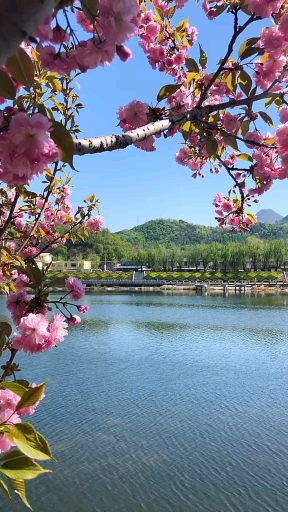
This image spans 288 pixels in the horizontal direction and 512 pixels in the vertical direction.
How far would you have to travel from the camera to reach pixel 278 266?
67.4 m

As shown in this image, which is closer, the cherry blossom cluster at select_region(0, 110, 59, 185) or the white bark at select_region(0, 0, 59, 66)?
the white bark at select_region(0, 0, 59, 66)

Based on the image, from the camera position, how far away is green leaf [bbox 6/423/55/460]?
94cm

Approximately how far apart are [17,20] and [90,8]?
300mm

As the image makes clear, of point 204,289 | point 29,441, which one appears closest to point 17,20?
point 29,441

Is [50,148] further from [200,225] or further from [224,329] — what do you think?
[200,225]

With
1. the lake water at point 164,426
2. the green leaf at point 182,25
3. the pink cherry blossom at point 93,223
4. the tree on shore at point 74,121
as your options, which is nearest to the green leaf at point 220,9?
the tree on shore at point 74,121

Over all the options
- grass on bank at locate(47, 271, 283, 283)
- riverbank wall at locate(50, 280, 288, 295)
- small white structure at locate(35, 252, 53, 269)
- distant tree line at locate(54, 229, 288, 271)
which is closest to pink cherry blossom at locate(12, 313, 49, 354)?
small white structure at locate(35, 252, 53, 269)

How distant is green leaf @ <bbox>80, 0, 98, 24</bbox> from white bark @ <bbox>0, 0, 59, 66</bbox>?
0.23m

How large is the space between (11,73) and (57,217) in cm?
260

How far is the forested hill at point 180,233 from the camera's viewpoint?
169750mm

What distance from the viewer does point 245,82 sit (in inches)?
71.3

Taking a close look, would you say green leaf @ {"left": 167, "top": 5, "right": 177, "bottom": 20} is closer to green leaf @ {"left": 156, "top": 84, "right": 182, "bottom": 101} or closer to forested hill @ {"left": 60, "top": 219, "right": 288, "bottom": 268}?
green leaf @ {"left": 156, "top": 84, "right": 182, "bottom": 101}

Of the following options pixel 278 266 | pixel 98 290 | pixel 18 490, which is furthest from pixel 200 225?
pixel 18 490

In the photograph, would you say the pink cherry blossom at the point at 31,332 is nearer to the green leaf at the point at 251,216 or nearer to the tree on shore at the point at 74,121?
the tree on shore at the point at 74,121
